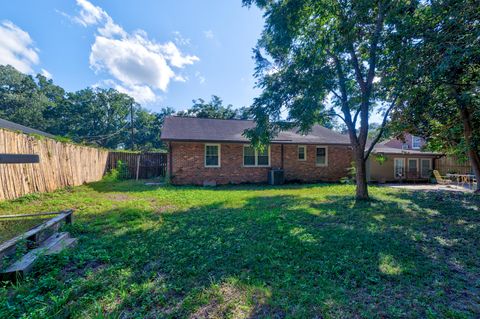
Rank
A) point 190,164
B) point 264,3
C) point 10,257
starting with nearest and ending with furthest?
point 10,257 < point 264,3 < point 190,164

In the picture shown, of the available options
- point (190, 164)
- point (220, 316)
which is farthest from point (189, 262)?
point (190, 164)

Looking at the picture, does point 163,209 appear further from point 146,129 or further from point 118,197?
point 146,129

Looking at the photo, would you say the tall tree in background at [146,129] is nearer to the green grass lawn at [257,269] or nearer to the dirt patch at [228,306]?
the green grass lawn at [257,269]

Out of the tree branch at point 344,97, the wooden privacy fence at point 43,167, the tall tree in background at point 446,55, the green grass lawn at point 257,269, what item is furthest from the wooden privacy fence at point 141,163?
the tall tree in background at point 446,55

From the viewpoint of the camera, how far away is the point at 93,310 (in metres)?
2.01

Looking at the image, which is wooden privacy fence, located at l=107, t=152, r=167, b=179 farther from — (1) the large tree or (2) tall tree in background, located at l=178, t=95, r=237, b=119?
(2) tall tree in background, located at l=178, t=95, r=237, b=119

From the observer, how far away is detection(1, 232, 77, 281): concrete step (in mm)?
2395

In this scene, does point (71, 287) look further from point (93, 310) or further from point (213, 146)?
point (213, 146)

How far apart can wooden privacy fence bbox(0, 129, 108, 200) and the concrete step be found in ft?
11.9

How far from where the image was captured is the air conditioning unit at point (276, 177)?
474 inches

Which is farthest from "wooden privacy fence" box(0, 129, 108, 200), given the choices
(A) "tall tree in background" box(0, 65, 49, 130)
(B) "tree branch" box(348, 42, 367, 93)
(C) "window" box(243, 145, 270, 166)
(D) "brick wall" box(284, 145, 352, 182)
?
(A) "tall tree in background" box(0, 65, 49, 130)

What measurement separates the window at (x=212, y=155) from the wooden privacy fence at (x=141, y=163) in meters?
5.00

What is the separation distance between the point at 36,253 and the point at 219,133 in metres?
10.2

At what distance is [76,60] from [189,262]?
18.8 m
